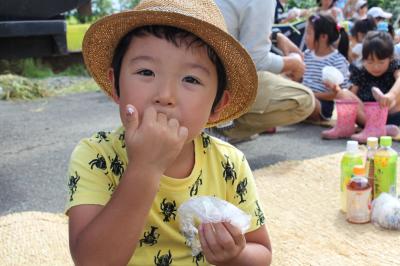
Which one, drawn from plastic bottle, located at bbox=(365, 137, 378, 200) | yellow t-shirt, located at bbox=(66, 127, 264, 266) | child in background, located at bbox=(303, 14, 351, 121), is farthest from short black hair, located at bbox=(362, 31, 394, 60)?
yellow t-shirt, located at bbox=(66, 127, 264, 266)

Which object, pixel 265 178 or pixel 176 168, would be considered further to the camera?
pixel 265 178

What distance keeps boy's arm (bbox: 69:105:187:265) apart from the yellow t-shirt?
16 centimetres

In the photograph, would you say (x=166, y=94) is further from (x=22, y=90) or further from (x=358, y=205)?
(x=22, y=90)

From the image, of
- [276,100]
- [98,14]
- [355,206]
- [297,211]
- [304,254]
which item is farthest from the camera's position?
[98,14]

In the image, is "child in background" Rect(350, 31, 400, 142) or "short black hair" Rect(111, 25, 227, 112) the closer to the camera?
"short black hair" Rect(111, 25, 227, 112)

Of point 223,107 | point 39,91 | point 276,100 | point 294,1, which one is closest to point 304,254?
point 223,107

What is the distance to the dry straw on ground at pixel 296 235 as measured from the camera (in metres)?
2.10

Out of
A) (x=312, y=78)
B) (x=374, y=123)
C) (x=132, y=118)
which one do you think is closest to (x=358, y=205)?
(x=132, y=118)

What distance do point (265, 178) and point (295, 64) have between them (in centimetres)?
91

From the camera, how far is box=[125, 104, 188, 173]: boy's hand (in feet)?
3.75

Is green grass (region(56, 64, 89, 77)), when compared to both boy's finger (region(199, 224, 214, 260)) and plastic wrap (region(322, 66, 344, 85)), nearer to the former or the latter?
plastic wrap (region(322, 66, 344, 85))

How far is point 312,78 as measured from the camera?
492 cm

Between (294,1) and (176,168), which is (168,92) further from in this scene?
(294,1)

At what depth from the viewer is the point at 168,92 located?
120 cm
